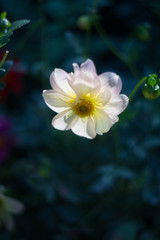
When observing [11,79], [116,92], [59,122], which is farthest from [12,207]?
[11,79]

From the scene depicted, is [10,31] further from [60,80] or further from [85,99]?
[85,99]

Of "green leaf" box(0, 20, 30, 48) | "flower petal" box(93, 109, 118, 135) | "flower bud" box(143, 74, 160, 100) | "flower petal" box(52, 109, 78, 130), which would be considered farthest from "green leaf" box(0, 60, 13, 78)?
"flower bud" box(143, 74, 160, 100)

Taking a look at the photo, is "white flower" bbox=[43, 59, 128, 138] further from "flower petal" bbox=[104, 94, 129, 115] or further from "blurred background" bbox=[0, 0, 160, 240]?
"blurred background" bbox=[0, 0, 160, 240]

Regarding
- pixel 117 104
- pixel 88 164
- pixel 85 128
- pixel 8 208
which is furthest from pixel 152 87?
pixel 88 164

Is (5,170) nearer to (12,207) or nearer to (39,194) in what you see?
(39,194)

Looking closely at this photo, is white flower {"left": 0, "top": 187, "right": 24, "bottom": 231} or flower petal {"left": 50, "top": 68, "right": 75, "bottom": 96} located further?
white flower {"left": 0, "top": 187, "right": 24, "bottom": 231}

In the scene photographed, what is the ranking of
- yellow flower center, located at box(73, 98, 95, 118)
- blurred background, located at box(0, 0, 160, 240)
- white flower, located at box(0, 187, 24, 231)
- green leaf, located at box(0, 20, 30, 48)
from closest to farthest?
green leaf, located at box(0, 20, 30, 48)
yellow flower center, located at box(73, 98, 95, 118)
white flower, located at box(0, 187, 24, 231)
blurred background, located at box(0, 0, 160, 240)

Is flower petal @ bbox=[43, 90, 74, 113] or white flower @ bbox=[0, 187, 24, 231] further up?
flower petal @ bbox=[43, 90, 74, 113]

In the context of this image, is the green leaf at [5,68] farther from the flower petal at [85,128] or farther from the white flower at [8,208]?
the white flower at [8,208]
